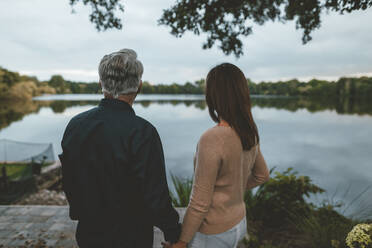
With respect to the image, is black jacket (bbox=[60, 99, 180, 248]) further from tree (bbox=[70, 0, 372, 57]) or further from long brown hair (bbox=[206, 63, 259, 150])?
tree (bbox=[70, 0, 372, 57])

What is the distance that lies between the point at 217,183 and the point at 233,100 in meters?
0.44

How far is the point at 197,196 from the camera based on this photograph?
3.47ft

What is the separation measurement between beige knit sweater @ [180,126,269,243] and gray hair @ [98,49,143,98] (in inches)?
19.0

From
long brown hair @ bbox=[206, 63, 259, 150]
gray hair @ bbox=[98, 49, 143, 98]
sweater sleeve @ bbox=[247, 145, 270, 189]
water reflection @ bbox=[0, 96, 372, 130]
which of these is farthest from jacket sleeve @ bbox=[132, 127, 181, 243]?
water reflection @ bbox=[0, 96, 372, 130]

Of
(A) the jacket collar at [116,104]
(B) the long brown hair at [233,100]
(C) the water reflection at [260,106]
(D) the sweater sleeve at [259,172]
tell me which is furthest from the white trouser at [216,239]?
(C) the water reflection at [260,106]

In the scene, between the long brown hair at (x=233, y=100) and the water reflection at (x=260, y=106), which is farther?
the water reflection at (x=260, y=106)

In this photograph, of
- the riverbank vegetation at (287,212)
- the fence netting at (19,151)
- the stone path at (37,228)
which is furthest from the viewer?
the fence netting at (19,151)

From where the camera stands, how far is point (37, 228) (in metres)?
3.05

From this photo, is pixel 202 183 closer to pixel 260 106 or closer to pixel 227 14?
pixel 227 14

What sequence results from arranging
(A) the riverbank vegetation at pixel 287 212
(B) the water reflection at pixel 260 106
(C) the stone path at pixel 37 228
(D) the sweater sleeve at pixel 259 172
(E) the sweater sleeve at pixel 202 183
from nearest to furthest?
1. (E) the sweater sleeve at pixel 202 183
2. (D) the sweater sleeve at pixel 259 172
3. (C) the stone path at pixel 37 228
4. (A) the riverbank vegetation at pixel 287 212
5. (B) the water reflection at pixel 260 106

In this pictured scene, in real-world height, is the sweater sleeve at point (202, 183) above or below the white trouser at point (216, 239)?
above

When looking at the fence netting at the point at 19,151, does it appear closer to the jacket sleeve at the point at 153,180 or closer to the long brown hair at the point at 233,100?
Result: the jacket sleeve at the point at 153,180

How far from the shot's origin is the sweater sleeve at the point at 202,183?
3.31ft

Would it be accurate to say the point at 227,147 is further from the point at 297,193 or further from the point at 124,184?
the point at 297,193
